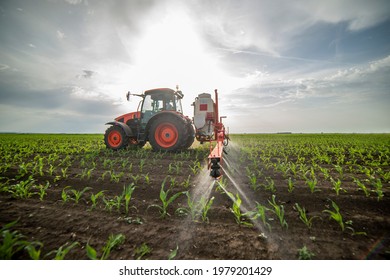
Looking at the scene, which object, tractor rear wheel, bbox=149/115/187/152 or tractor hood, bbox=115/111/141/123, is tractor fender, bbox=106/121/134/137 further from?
tractor rear wheel, bbox=149/115/187/152

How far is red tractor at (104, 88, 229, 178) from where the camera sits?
6.64 metres

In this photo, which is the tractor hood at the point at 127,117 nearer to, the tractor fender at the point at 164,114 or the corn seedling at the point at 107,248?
the tractor fender at the point at 164,114

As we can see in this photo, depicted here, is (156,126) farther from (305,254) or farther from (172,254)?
(305,254)

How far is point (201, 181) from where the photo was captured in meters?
3.88

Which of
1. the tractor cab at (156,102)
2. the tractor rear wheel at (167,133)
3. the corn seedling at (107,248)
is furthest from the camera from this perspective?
the tractor cab at (156,102)

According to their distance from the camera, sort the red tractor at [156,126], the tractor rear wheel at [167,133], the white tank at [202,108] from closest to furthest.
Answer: the tractor rear wheel at [167,133]
the red tractor at [156,126]
the white tank at [202,108]

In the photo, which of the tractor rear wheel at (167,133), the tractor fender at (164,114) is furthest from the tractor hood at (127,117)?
the tractor rear wheel at (167,133)

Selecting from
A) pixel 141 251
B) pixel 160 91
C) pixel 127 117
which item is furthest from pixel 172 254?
pixel 127 117

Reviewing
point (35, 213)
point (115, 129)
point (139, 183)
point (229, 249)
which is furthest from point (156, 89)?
point (229, 249)

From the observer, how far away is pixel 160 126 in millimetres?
6863

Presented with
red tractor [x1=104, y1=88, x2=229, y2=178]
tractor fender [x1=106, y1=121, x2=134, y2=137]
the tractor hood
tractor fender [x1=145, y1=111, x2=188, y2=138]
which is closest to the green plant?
red tractor [x1=104, y1=88, x2=229, y2=178]

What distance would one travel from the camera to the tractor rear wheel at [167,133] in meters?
6.61

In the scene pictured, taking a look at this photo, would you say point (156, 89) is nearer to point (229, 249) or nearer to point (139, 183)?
point (139, 183)

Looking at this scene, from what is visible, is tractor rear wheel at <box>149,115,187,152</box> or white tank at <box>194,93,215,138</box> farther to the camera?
white tank at <box>194,93,215,138</box>
